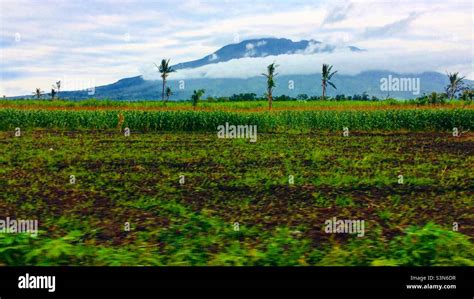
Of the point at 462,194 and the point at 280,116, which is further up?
the point at 280,116

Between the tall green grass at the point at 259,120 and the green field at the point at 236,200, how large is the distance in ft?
24.0

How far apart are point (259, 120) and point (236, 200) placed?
21019 mm

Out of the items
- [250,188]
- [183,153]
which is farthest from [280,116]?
[250,188]

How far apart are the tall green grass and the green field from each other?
7.32 meters

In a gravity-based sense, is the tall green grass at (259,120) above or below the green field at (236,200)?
above

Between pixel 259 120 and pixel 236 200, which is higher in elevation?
pixel 259 120

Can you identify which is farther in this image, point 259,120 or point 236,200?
point 259,120

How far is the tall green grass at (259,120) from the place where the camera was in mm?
30172

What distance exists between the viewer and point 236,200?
32.5 feet

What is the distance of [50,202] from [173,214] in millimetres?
2737

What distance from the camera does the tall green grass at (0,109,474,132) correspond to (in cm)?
3017

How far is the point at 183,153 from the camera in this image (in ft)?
57.5
